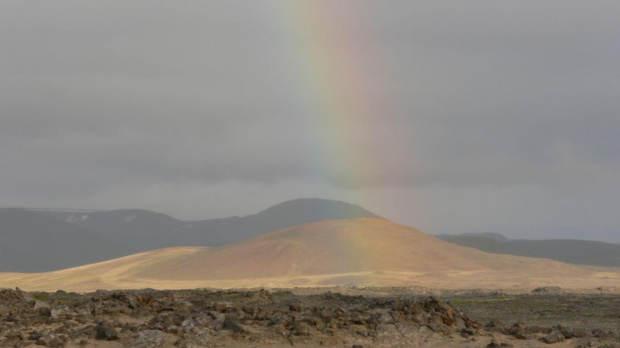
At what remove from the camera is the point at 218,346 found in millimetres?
23219

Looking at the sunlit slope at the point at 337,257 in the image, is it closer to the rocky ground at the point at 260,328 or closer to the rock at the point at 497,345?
the rocky ground at the point at 260,328

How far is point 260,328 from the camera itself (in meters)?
24.5

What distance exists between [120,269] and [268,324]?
106 m

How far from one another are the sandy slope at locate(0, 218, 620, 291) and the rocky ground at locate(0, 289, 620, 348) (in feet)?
189

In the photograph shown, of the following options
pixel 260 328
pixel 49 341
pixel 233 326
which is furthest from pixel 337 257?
pixel 49 341

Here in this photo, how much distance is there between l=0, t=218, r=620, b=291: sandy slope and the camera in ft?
310

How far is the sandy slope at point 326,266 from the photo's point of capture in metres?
Result: 94.6

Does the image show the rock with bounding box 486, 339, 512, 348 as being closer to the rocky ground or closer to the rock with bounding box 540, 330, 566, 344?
the rocky ground

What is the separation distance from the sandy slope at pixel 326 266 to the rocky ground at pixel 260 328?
57.6m

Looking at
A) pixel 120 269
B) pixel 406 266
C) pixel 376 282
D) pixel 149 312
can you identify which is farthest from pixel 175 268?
pixel 149 312

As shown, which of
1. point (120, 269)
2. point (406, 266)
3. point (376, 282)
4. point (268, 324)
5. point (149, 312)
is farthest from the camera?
point (120, 269)

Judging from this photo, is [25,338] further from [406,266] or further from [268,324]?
[406,266]

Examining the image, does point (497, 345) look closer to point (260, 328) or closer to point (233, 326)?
point (260, 328)

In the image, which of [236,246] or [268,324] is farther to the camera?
[236,246]
